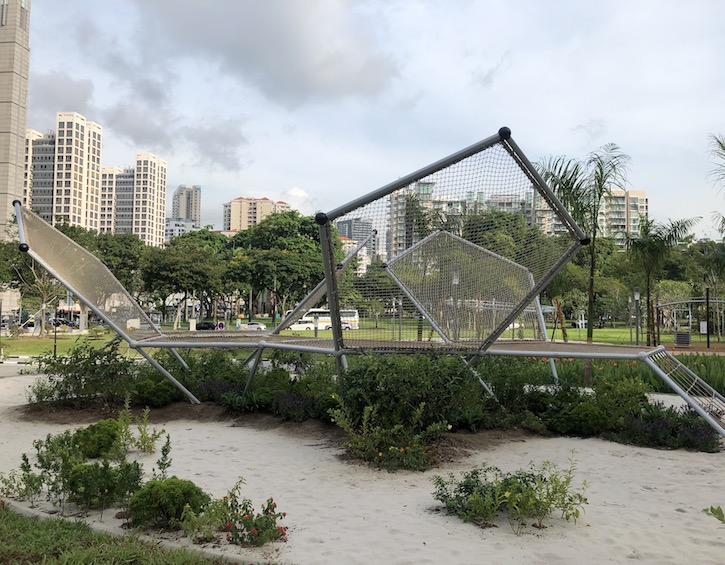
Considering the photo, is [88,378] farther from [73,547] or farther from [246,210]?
[246,210]

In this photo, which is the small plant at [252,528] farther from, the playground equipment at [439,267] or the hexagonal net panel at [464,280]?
the hexagonal net panel at [464,280]

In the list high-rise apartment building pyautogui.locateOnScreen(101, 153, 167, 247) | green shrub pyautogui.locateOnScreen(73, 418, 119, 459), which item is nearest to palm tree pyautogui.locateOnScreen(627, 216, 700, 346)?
green shrub pyautogui.locateOnScreen(73, 418, 119, 459)

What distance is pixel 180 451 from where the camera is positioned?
27.1ft

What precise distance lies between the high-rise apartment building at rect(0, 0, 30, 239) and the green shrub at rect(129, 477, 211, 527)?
218 feet

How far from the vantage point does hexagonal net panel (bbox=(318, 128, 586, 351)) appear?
816cm

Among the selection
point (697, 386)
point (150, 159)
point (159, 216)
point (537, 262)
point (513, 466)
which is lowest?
point (513, 466)

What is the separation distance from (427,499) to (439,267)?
207 inches

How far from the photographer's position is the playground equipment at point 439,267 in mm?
8141

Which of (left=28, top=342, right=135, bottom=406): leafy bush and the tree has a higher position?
the tree

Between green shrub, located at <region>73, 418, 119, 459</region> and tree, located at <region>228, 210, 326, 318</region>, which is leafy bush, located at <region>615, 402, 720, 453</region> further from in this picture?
tree, located at <region>228, 210, 326, 318</region>

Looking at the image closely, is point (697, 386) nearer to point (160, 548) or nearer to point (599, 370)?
point (599, 370)

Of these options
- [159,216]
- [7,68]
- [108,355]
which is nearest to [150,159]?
[159,216]

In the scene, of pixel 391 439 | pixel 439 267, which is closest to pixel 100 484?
pixel 391 439

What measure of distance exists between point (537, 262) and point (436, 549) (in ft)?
17.9
